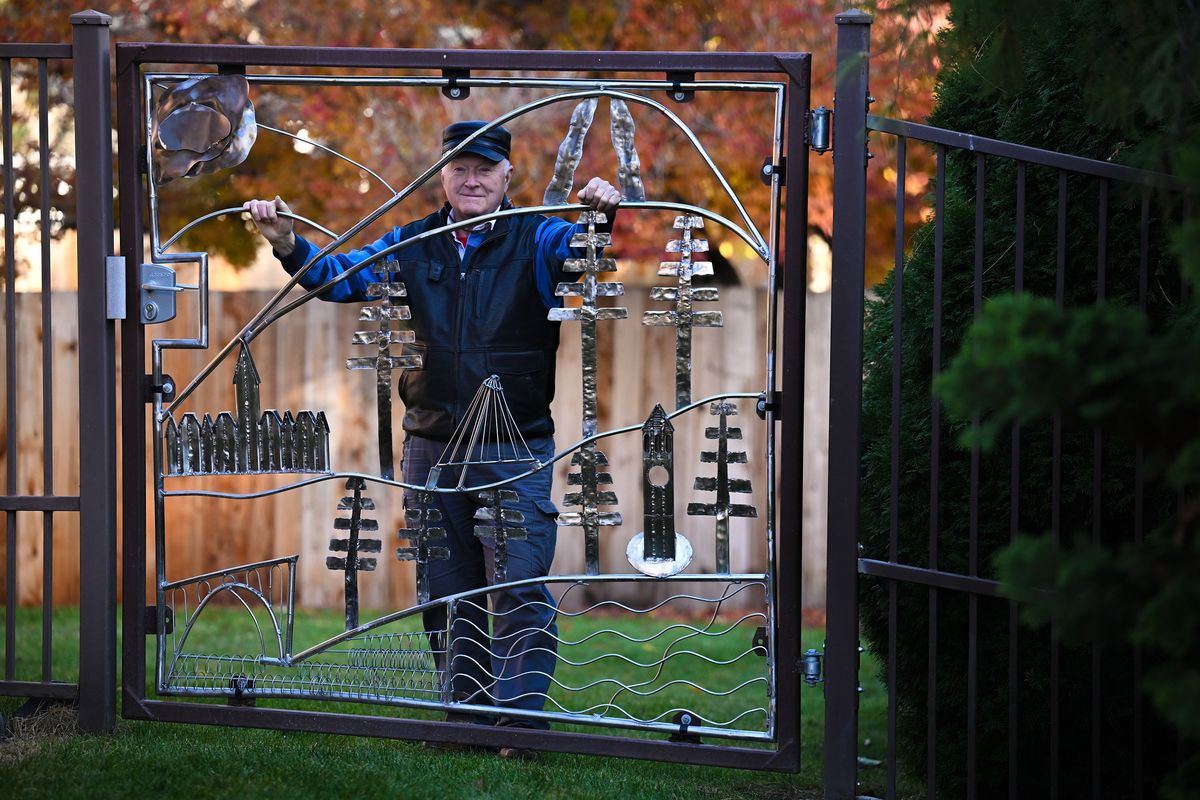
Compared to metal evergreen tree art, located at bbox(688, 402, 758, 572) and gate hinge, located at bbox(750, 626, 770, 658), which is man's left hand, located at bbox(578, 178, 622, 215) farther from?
gate hinge, located at bbox(750, 626, 770, 658)

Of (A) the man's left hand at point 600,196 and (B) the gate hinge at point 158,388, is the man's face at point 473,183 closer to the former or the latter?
(A) the man's left hand at point 600,196

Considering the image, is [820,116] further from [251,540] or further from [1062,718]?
[251,540]

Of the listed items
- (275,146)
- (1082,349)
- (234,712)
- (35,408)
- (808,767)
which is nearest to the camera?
(1082,349)

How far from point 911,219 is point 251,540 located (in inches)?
172

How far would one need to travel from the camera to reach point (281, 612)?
7.21 m

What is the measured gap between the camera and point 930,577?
3143mm

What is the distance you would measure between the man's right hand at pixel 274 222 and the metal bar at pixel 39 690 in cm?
143

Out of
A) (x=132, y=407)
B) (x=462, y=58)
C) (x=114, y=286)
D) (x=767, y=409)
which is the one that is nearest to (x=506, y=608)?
(x=767, y=409)

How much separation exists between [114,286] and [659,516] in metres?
1.71

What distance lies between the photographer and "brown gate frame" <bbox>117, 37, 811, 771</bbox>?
3.32m

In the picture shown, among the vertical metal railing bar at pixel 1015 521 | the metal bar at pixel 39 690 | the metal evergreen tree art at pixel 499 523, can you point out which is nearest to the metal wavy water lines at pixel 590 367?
the metal evergreen tree art at pixel 499 523

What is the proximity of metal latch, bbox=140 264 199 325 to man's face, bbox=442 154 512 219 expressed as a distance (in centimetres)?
83

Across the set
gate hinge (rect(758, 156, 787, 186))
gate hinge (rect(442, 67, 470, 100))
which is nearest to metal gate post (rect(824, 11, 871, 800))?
gate hinge (rect(758, 156, 787, 186))

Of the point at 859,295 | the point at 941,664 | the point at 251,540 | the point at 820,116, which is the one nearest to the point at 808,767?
the point at 941,664
